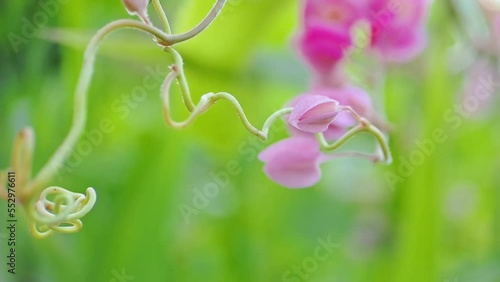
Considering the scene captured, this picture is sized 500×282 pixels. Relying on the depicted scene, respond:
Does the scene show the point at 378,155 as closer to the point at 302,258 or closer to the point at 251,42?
the point at 251,42

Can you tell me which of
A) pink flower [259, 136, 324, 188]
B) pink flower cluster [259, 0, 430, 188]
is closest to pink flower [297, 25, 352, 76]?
pink flower cluster [259, 0, 430, 188]

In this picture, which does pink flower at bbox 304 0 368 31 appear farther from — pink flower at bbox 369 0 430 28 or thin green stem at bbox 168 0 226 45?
thin green stem at bbox 168 0 226 45

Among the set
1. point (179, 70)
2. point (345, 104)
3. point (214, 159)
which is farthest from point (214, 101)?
point (214, 159)

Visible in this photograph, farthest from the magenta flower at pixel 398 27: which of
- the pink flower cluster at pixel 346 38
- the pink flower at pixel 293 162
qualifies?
the pink flower at pixel 293 162

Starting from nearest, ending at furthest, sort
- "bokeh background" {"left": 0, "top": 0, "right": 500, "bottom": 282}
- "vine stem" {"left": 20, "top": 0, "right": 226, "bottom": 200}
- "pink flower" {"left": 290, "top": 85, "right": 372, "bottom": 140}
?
1. "vine stem" {"left": 20, "top": 0, "right": 226, "bottom": 200}
2. "pink flower" {"left": 290, "top": 85, "right": 372, "bottom": 140}
3. "bokeh background" {"left": 0, "top": 0, "right": 500, "bottom": 282}

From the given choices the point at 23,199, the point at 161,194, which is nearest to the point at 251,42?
the point at 161,194

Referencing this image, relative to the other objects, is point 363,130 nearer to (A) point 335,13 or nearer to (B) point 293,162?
(B) point 293,162
